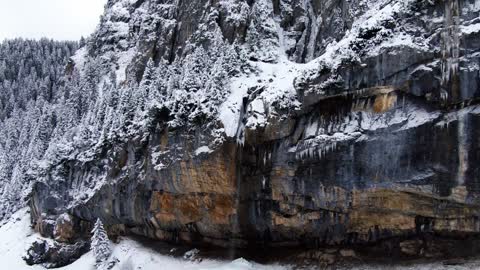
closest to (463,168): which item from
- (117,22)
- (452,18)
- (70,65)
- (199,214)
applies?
(452,18)

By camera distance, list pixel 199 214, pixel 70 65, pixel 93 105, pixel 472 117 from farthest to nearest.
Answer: pixel 70 65
pixel 93 105
pixel 199 214
pixel 472 117

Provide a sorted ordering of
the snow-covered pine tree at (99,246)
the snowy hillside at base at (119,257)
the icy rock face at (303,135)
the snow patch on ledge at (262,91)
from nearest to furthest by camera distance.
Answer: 1. the icy rock face at (303,135)
2. the snow patch on ledge at (262,91)
3. the snowy hillside at base at (119,257)
4. the snow-covered pine tree at (99,246)

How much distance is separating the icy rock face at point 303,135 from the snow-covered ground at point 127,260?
5.28 ft

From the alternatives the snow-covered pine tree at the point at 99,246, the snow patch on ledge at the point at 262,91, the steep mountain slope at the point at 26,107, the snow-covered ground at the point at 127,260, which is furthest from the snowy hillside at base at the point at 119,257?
the snow patch on ledge at the point at 262,91

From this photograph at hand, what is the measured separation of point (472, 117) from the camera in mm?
22703

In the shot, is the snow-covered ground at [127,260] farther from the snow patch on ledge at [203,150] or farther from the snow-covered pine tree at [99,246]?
the snow patch on ledge at [203,150]

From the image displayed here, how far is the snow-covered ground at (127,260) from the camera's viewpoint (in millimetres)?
26367

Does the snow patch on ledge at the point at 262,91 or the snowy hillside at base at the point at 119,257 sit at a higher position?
the snow patch on ledge at the point at 262,91

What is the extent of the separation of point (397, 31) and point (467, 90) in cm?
481

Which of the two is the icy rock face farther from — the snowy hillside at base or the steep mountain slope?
the steep mountain slope

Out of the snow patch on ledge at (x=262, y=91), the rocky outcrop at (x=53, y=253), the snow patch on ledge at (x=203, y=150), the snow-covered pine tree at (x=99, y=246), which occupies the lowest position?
the rocky outcrop at (x=53, y=253)

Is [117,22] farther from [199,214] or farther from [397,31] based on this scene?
[397,31]

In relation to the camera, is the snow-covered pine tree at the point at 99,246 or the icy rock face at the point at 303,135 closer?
the icy rock face at the point at 303,135

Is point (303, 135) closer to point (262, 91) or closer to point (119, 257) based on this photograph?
point (262, 91)
